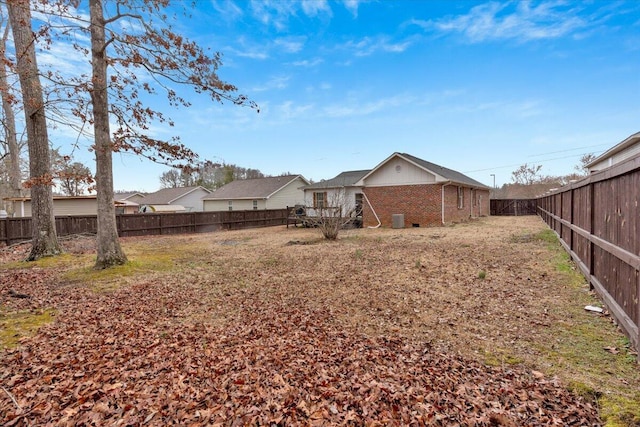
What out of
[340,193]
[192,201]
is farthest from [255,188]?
[340,193]

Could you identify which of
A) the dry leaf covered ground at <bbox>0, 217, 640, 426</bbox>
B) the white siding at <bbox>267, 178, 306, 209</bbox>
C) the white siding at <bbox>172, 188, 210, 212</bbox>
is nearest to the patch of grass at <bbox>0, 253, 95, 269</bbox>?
the dry leaf covered ground at <bbox>0, 217, 640, 426</bbox>

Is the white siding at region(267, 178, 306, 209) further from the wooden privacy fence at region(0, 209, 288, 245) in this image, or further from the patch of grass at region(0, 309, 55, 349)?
the patch of grass at region(0, 309, 55, 349)

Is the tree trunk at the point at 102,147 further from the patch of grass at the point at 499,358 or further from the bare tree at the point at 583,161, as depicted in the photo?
the bare tree at the point at 583,161

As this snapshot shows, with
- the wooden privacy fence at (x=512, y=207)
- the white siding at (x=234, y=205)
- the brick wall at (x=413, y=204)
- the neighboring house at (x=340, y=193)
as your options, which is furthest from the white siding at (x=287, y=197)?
the wooden privacy fence at (x=512, y=207)

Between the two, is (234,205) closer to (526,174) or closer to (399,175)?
(399,175)

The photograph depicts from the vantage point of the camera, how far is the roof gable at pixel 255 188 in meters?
27.8

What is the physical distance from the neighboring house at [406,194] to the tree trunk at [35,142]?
10953 mm

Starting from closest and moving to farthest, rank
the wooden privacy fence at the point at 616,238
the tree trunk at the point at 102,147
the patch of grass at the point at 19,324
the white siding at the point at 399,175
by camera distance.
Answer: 1. the wooden privacy fence at the point at 616,238
2. the patch of grass at the point at 19,324
3. the tree trunk at the point at 102,147
4. the white siding at the point at 399,175

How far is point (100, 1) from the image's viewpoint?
678 cm

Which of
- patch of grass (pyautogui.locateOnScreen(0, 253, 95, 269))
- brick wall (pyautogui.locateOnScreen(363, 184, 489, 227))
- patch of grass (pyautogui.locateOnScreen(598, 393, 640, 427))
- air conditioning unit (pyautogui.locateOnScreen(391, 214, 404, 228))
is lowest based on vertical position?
patch of grass (pyautogui.locateOnScreen(598, 393, 640, 427))

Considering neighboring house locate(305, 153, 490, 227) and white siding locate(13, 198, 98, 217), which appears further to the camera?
white siding locate(13, 198, 98, 217)

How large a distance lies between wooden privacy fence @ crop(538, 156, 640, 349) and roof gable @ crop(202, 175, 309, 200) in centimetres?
2392

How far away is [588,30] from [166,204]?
118 feet

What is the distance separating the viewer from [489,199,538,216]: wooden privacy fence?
28.0 meters
